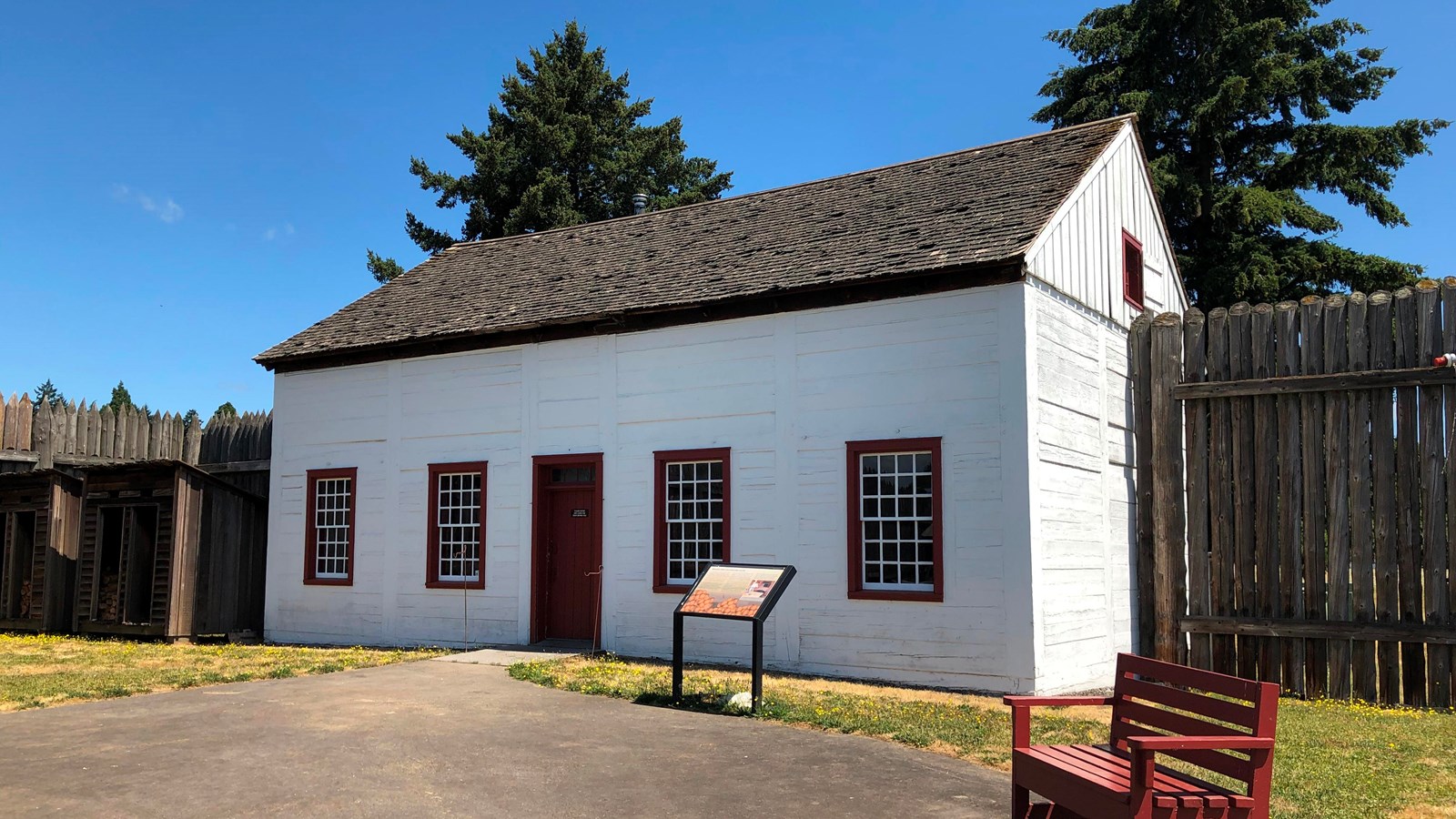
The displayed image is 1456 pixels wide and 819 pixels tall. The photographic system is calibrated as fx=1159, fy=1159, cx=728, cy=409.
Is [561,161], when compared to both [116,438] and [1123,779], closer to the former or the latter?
[116,438]

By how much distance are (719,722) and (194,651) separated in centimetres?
995

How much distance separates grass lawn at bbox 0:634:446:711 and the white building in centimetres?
189

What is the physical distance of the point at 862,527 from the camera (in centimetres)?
1367

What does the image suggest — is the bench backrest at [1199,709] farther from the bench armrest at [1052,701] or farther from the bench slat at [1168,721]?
the bench armrest at [1052,701]

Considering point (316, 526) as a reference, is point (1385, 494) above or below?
above

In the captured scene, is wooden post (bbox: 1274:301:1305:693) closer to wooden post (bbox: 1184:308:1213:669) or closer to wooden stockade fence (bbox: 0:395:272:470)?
wooden post (bbox: 1184:308:1213:669)

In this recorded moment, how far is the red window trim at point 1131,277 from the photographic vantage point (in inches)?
645

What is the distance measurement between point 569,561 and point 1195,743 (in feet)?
39.6

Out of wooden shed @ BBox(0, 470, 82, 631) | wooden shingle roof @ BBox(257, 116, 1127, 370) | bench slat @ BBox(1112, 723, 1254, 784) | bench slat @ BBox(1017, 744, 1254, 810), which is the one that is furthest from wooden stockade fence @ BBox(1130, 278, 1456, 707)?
wooden shed @ BBox(0, 470, 82, 631)

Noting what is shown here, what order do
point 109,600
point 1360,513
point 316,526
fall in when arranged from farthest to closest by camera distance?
1. point 316,526
2. point 109,600
3. point 1360,513

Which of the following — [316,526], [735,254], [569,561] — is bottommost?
[569,561]

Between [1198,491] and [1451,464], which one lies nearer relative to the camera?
[1451,464]

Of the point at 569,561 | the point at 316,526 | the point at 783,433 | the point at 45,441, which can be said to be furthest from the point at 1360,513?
the point at 45,441

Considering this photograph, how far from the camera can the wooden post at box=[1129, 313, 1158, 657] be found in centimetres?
1396
